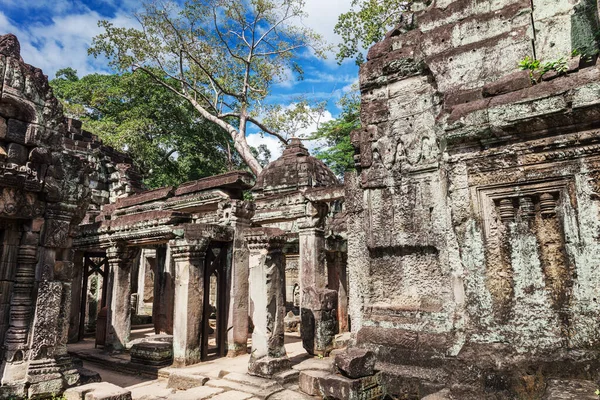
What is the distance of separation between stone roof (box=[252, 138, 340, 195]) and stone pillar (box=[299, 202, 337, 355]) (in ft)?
7.42

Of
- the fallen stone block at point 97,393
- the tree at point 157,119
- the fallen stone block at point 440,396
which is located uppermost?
the tree at point 157,119

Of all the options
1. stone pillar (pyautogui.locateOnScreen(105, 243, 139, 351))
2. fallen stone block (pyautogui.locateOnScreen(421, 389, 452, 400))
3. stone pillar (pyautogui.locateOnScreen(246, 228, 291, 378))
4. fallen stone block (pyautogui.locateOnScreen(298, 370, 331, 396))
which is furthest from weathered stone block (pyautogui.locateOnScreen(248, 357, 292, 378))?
stone pillar (pyautogui.locateOnScreen(105, 243, 139, 351))

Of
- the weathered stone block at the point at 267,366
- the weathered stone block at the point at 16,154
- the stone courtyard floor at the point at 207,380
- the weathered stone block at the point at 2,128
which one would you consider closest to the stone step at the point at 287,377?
the stone courtyard floor at the point at 207,380

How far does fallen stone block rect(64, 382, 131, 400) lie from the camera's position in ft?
15.5

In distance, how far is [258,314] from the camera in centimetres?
685

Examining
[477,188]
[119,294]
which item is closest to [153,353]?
[119,294]

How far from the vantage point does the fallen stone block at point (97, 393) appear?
15.5 feet

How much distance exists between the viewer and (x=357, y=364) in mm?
3908

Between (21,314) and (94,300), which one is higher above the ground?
(21,314)

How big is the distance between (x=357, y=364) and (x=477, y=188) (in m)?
1.93

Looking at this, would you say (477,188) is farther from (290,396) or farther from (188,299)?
(188,299)

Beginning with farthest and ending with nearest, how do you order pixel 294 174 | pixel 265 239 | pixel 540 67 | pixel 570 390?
pixel 294 174, pixel 265 239, pixel 540 67, pixel 570 390

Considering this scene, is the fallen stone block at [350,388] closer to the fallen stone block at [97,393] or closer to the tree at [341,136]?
the fallen stone block at [97,393]

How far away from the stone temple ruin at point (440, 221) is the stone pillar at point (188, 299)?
51.5 inches
